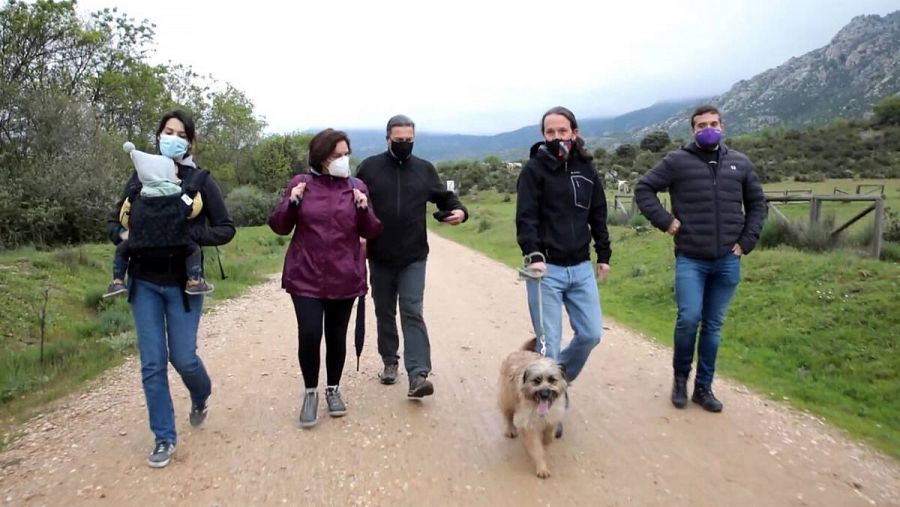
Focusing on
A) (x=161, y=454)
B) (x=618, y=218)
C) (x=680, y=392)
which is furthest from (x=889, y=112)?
(x=161, y=454)

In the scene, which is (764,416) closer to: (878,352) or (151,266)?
(878,352)

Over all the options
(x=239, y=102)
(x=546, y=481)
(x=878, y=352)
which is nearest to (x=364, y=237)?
(x=546, y=481)

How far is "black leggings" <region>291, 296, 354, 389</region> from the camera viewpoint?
491 centimetres

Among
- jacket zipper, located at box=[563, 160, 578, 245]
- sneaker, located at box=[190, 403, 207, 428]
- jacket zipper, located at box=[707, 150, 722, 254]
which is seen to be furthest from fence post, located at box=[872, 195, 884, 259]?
sneaker, located at box=[190, 403, 207, 428]

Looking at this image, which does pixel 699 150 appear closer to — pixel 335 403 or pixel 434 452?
pixel 434 452

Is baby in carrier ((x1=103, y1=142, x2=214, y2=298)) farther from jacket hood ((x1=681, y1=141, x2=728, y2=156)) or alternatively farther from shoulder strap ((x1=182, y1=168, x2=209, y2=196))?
jacket hood ((x1=681, y1=141, x2=728, y2=156))

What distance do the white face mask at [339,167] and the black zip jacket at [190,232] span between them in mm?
869

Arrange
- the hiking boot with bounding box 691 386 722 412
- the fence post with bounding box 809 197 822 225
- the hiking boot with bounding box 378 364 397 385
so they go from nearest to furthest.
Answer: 1. the hiking boot with bounding box 691 386 722 412
2. the hiking boot with bounding box 378 364 397 385
3. the fence post with bounding box 809 197 822 225

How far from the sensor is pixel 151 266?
4195 millimetres

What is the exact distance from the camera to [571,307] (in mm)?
4918

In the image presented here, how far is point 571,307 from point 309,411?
2.32m

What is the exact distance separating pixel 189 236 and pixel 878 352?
282 inches

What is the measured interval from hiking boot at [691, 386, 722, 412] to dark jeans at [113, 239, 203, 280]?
170 inches

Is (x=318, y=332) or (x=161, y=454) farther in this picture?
(x=318, y=332)
